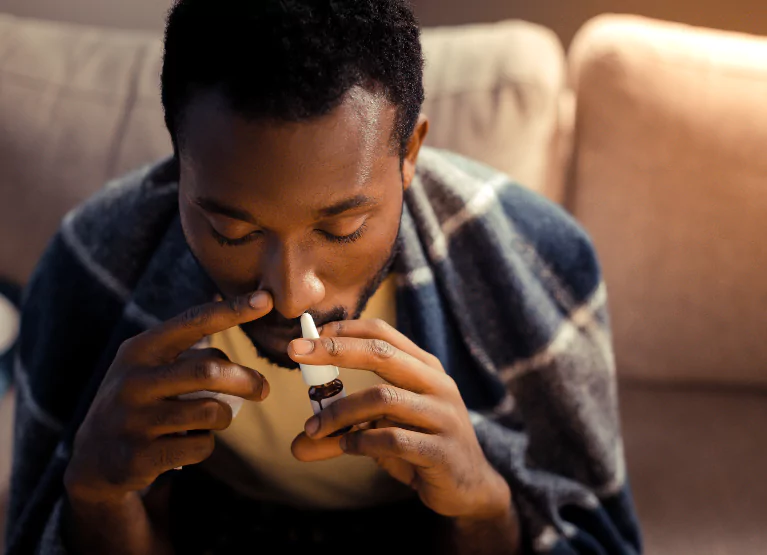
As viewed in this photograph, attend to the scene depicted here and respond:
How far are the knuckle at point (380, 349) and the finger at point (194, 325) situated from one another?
10cm

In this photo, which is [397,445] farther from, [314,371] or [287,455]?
[287,455]

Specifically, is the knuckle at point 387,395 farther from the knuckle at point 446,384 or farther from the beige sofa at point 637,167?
the beige sofa at point 637,167

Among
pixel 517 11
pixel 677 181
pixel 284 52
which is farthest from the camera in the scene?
pixel 517 11

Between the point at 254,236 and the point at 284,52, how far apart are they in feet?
0.53

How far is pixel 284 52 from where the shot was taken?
1.92 ft

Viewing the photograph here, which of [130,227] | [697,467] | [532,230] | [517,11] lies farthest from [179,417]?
[517,11]

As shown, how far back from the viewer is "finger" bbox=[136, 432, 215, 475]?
2.36ft

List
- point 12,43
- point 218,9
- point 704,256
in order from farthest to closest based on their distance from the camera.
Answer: point 12,43 → point 704,256 → point 218,9

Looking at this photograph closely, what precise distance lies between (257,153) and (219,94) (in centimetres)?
6

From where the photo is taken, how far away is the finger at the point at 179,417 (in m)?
0.70

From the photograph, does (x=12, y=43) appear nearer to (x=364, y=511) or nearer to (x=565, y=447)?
(x=364, y=511)

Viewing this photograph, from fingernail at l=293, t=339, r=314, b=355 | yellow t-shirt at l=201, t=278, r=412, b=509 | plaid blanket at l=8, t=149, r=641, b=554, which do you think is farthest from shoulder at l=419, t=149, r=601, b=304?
fingernail at l=293, t=339, r=314, b=355

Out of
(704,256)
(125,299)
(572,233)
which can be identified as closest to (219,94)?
(125,299)

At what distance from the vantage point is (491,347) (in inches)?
38.1
